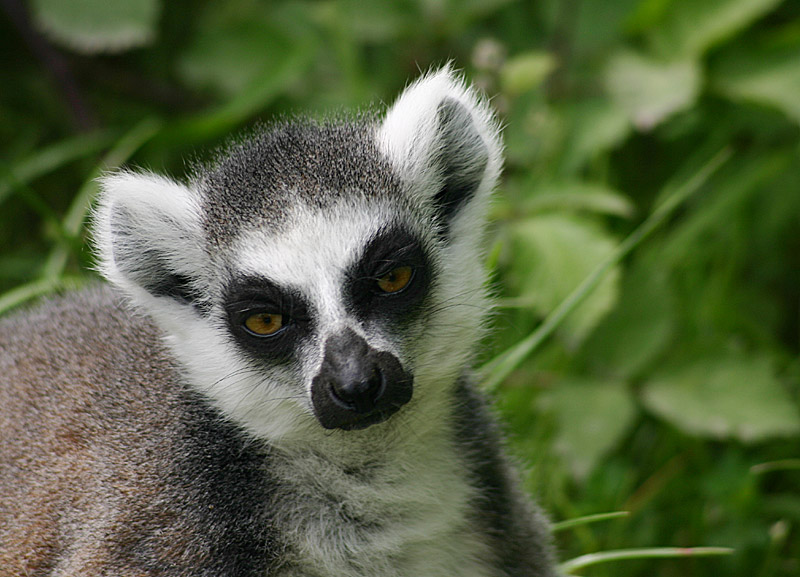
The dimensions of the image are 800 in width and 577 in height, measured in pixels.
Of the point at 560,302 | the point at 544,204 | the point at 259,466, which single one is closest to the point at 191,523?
the point at 259,466

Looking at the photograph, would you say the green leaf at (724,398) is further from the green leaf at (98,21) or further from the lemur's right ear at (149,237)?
the green leaf at (98,21)

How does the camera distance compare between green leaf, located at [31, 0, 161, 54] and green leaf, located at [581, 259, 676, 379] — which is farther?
green leaf, located at [31, 0, 161, 54]

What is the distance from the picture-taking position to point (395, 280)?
2.64 meters

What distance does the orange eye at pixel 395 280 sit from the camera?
2.61 m

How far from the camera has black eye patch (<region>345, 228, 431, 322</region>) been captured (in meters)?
2.55

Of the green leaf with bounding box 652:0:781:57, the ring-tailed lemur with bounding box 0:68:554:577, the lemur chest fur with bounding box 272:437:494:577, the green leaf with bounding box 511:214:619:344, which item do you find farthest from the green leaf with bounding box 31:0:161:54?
the lemur chest fur with bounding box 272:437:494:577

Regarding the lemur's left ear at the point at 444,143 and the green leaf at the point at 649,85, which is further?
the green leaf at the point at 649,85

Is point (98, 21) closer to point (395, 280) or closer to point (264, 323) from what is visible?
point (264, 323)

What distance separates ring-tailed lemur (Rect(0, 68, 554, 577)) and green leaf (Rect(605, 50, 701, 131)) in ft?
5.72

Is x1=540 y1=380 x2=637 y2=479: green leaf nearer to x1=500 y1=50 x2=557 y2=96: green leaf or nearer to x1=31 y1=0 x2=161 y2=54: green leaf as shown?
x1=500 y1=50 x2=557 y2=96: green leaf

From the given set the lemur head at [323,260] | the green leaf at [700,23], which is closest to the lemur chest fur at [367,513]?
the lemur head at [323,260]

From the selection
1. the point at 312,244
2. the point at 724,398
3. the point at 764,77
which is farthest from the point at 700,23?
the point at 312,244

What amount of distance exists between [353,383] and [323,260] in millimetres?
393

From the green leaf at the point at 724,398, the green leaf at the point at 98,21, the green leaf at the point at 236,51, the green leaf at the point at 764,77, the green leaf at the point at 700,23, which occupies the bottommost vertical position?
the green leaf at the point at 724,398
